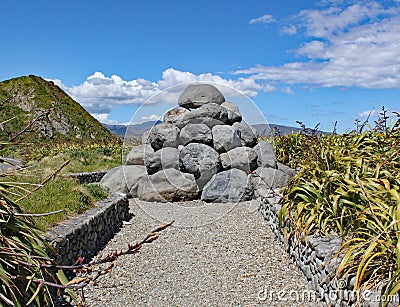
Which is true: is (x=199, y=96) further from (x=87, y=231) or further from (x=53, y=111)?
(x=53, y=111)

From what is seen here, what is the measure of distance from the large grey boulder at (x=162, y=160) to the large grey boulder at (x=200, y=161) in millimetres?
192

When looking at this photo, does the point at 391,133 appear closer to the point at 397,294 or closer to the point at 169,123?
the point at 397,294

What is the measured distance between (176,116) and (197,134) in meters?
1.08

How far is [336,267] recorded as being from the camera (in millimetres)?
3699

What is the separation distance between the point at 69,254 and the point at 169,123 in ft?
20.4

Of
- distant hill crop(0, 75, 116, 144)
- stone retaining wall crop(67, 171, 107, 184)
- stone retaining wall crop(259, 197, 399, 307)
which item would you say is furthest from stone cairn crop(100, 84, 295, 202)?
distant hill crop(0, 75, 116, 144)

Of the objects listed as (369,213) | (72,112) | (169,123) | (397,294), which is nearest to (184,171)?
(169,123)

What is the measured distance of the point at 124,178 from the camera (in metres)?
9.66

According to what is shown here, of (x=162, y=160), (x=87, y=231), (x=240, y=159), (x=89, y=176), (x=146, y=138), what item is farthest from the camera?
(x=89, y=176)

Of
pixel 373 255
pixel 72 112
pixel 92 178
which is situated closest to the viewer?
pixel 373 255

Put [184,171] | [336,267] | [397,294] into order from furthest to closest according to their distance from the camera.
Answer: [184,171] → [336,267] → [397,294]

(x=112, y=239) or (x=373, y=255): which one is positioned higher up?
(x=373, y=255)

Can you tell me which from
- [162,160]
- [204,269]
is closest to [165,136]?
[162,160]

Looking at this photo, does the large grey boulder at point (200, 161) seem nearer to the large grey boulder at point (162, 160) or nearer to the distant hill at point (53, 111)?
the large grey boulder at point (162, 160)
